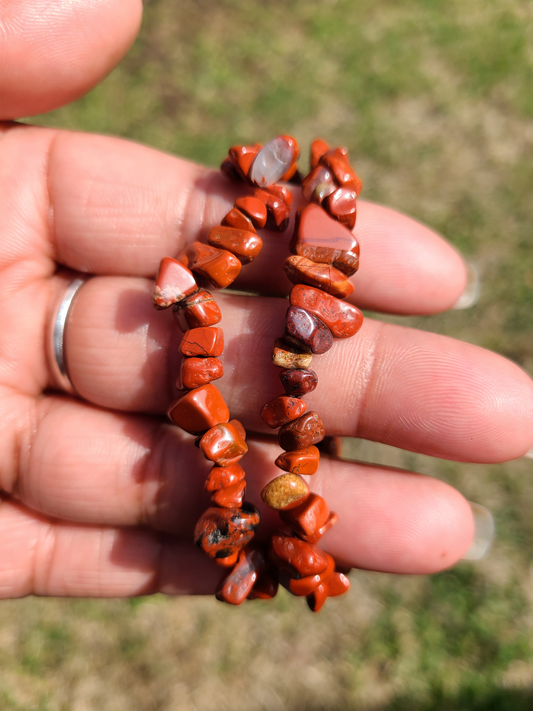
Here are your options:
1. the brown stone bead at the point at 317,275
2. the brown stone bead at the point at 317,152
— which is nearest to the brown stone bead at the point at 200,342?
the brown stone bead at the point at 317,275

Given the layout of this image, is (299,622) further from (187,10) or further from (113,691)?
(187,10)

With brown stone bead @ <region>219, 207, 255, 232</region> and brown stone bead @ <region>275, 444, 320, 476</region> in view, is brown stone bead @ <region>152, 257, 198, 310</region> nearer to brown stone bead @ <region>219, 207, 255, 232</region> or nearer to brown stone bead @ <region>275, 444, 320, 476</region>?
brown stone bead @ <region>219, 207, 255, 232</region>

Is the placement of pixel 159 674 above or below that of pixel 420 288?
below

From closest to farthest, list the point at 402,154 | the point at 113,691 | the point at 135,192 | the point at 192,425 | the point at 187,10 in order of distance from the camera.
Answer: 1. the point at 192,425
2. the point at 135,192
3. the point at 113,691
4. the point at 402,154
5. the point at 187,10

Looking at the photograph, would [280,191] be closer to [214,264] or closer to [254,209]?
[254,209]

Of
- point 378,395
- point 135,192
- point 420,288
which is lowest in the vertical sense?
point 378,395

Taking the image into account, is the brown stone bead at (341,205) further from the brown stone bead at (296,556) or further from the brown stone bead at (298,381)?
the brown stone bead at (296,556)

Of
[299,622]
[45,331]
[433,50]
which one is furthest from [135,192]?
[433,50]

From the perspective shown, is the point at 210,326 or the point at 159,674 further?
the point at 159,674
